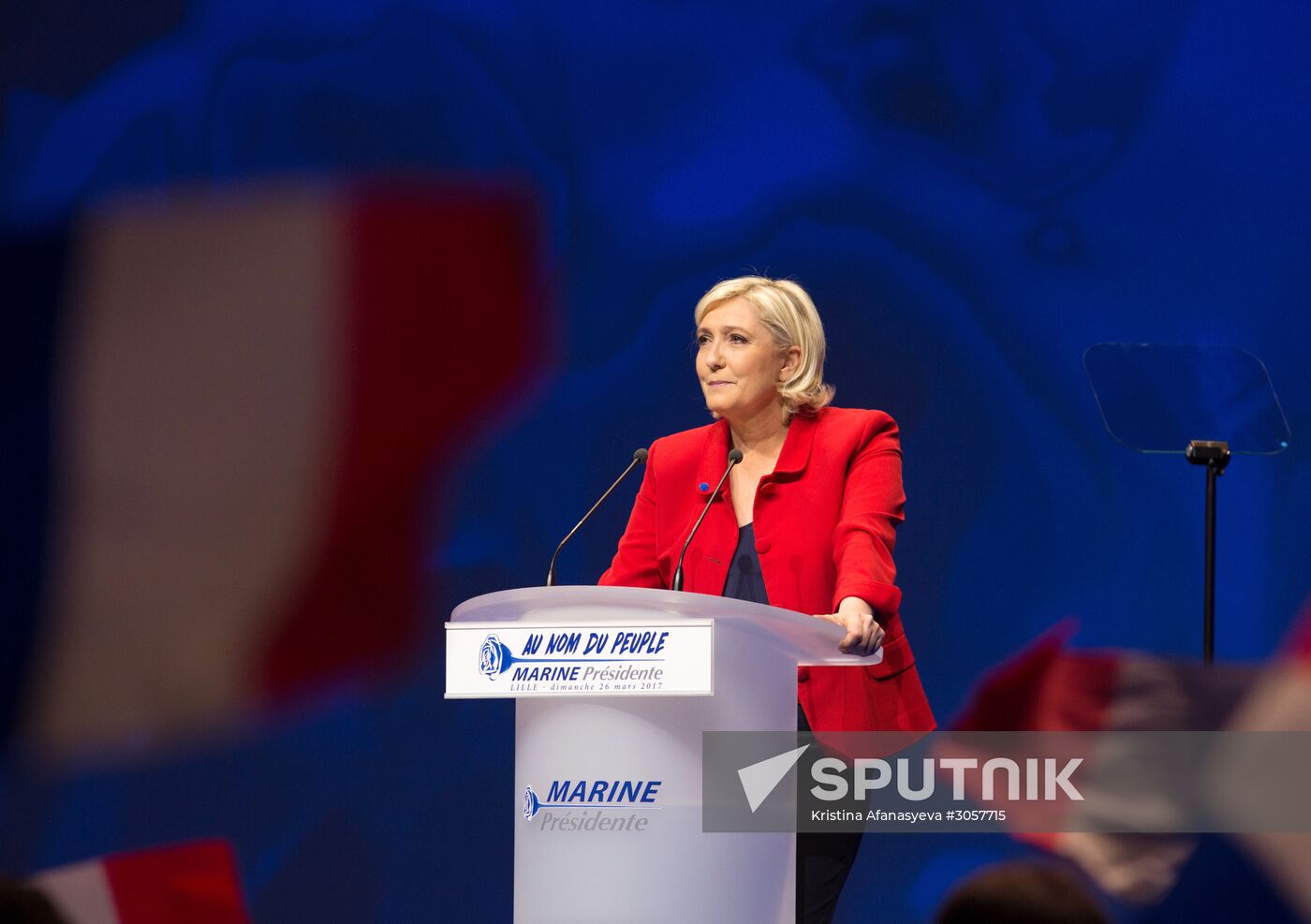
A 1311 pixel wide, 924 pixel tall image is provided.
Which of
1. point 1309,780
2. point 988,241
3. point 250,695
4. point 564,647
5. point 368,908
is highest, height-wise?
point 988,241

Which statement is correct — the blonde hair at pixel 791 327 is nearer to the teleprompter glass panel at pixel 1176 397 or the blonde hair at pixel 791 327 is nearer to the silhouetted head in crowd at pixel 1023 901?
the teleprompter glass panel at pixel 1176 397

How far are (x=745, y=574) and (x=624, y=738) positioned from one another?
671 mm

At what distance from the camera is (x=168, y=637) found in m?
4.12

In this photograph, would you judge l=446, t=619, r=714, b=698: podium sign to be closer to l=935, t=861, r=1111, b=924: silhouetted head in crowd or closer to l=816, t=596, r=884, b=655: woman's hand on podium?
l=816, t=596, r=884, b=655: woman's hand on podium

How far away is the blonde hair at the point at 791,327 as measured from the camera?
9.30 feet

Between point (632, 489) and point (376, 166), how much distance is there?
111cm

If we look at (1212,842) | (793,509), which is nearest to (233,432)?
(793,509)

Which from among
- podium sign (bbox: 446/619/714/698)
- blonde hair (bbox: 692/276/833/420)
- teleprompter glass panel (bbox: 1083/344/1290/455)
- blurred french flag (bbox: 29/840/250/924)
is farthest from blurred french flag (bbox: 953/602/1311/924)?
blurred french flag (bbox: 29/840/250/924)

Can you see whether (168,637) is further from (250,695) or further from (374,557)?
(374,557)

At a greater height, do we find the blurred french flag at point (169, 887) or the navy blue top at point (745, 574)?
the navy blue top at point (745, 574)

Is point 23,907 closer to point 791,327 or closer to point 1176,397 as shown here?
point 791,327

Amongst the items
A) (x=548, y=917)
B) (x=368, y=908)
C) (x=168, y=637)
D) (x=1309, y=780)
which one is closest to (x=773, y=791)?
(x=548, y=917)

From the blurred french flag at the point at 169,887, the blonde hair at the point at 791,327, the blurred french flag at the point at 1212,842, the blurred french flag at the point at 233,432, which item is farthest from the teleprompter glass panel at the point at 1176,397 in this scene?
the blurred french flag at the point at 169,887

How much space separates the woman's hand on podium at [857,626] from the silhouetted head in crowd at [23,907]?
1041 mm
